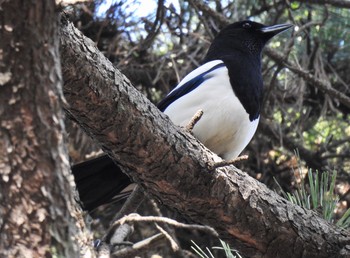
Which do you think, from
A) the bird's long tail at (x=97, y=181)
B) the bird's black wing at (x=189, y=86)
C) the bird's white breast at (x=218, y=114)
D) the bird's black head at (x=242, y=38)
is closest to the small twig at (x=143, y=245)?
the bird's long tail at (x=97, y=181)

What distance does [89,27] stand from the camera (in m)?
3.63

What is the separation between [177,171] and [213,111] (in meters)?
0.98

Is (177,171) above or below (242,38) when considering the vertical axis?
below

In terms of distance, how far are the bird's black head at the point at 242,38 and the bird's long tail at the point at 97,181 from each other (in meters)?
0.86

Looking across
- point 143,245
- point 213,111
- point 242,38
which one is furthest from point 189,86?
point 143,245

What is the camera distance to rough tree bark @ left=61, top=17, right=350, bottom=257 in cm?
175

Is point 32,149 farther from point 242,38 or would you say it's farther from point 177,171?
point 242,38

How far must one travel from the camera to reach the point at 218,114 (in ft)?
9.52

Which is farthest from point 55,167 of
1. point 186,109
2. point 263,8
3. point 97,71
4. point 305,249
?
point 263,8

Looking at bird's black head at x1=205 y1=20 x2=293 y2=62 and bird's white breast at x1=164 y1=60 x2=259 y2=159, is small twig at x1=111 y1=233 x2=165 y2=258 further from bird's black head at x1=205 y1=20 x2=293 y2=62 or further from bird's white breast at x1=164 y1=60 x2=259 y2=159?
bird's black head at x1=205 y1=20 x2=293 y2=62

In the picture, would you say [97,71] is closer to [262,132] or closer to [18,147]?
[18,147]

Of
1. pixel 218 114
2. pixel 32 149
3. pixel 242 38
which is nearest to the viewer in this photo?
pixel 32 149

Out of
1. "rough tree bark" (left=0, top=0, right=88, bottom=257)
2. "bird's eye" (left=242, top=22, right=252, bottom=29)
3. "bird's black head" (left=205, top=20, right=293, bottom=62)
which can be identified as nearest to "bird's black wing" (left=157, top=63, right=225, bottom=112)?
"bird's black head" (left=205, top=20, right=293, bottom=62)

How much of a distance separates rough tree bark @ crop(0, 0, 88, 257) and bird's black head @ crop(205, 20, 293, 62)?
91.7 inches
